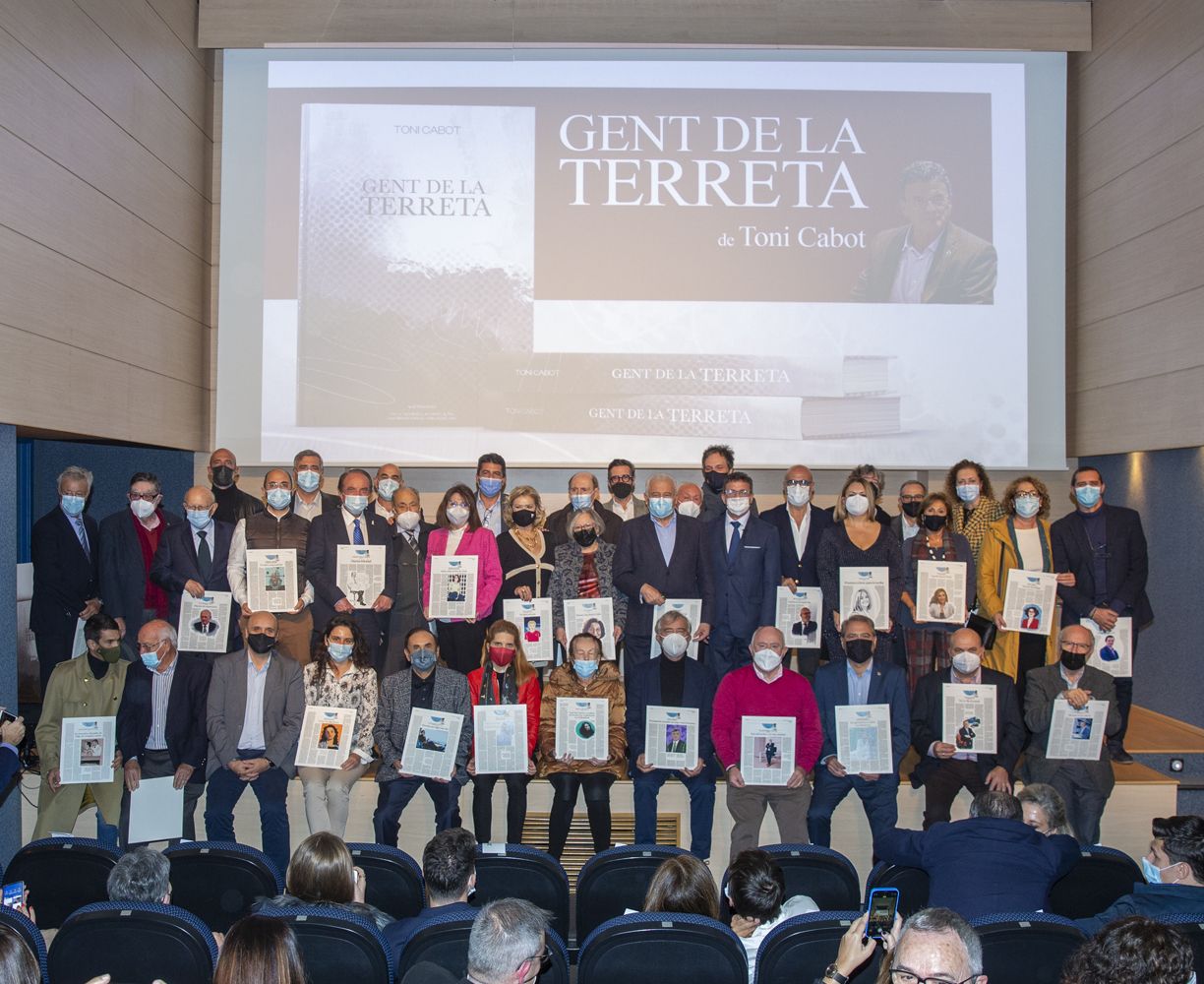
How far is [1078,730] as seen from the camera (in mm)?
6316

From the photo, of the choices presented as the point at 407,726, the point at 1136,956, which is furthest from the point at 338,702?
the point at 1136,956

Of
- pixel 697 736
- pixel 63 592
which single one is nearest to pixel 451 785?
pixel 697 736

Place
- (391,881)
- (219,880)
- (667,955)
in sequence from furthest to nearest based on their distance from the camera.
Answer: (391,881)
(219,880)
(667,955)

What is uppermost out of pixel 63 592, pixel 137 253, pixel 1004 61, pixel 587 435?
pixel 1004 61

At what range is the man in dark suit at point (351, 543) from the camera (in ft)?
22.6

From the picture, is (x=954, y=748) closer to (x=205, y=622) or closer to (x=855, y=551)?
(x=855, y=551)

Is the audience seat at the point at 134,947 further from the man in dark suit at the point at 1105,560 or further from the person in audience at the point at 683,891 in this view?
the man in dark suit at the point at 1105,560

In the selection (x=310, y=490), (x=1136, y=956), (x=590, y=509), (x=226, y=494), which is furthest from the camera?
(x=226, y=494)

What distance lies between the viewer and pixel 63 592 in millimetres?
7180

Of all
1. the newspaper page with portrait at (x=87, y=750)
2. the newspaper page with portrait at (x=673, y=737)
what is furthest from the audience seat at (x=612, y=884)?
the newspaper page with portrait at (x=87, y=750)

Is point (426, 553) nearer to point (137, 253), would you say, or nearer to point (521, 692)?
point (521, 692)

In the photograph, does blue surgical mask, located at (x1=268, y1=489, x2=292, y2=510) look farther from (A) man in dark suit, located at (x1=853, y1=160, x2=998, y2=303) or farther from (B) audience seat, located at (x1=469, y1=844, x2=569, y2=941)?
(A) man in dark suit, located at (x1=853, y1=160, x2=998, y2=303)

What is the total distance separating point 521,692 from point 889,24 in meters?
7.20

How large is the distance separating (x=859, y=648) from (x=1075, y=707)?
1.33 m
